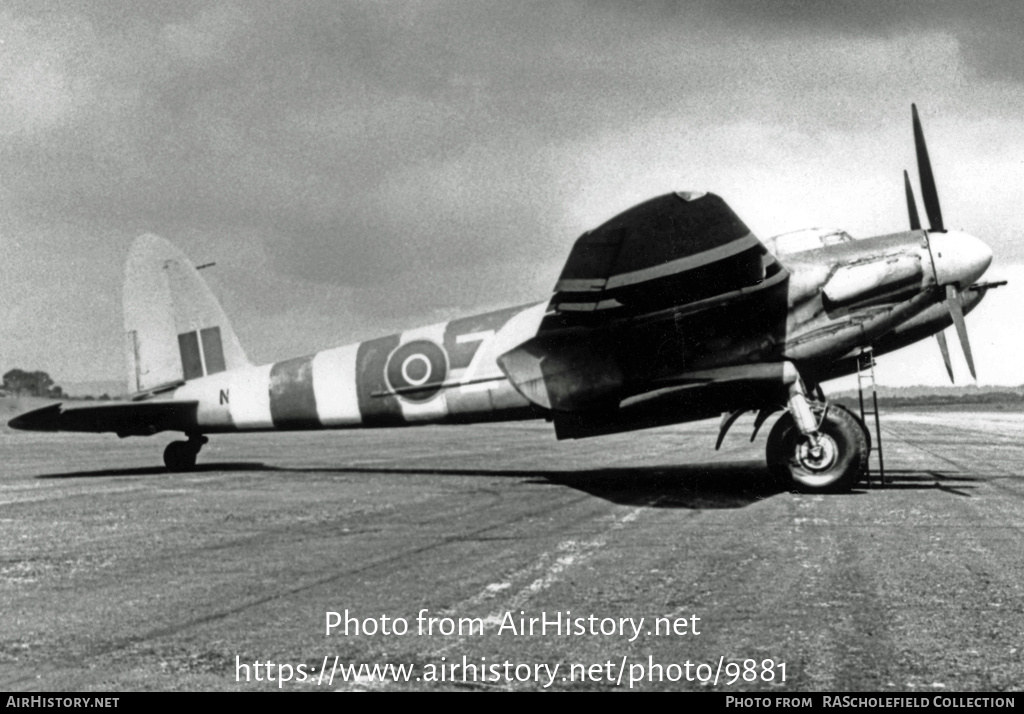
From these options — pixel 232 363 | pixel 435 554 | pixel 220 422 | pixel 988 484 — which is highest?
pixel 232 363

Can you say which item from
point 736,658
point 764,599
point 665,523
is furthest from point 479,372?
point 736,658

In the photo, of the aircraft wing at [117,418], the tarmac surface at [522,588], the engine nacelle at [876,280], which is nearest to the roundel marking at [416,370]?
the tarmac surface at [522,588]

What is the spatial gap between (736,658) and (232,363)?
13121 millimetres

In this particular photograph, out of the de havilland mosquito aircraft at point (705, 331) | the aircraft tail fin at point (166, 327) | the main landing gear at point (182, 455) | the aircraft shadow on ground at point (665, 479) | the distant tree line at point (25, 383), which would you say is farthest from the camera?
the distant tree line at point (25, 383)

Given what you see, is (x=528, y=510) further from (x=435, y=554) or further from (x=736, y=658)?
(x=736, y=658)

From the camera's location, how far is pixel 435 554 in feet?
22.2

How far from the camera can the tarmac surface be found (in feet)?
12.6

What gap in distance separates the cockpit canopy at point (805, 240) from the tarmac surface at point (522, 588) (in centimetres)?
314

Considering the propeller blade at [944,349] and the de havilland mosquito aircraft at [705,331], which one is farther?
the propeller blade at [944,349]

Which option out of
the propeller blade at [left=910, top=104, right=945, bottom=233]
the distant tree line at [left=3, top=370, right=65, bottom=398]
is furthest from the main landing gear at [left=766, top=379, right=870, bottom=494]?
the distant tree line at [left=3, top=370, right=65, bottom=398]

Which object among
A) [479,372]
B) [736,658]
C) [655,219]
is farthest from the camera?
[479,372]

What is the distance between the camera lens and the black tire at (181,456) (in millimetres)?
15859

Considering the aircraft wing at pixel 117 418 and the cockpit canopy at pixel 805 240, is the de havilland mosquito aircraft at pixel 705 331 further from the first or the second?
the aircraft wing at pixel 117 418
